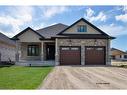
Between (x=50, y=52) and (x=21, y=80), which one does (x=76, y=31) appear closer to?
(x=50, y=52)

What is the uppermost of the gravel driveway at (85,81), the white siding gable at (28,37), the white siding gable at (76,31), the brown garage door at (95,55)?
the white siding gable at (76,31)

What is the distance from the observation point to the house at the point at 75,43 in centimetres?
2967

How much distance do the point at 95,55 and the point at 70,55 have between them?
291cm

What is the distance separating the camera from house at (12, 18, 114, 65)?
2967 cm

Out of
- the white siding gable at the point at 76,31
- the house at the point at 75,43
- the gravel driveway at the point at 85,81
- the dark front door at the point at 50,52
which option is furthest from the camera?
the dark front door at the point at 50,52

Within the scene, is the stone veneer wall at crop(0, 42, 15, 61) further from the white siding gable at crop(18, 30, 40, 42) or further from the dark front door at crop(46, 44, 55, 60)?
the dark front door at crop(46, 44, 55, 60)

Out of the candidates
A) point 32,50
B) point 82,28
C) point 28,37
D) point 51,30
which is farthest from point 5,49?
point 82,28

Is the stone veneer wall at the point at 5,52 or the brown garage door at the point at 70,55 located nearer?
the brown garage door at the point at 70,55

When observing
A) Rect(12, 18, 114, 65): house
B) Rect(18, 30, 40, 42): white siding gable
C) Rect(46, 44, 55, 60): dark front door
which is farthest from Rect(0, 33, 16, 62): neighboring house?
Rect(46, 44, 55, 60): dark front door

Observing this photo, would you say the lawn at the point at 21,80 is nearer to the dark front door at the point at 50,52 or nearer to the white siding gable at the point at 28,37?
the white siding gable at the point at 28,37

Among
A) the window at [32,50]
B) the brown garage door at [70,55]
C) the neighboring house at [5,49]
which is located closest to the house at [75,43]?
the brown garage door at [70,55]

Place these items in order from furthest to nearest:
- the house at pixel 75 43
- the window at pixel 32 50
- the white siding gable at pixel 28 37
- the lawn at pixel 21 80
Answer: the window at pixel 32 50
the white siding gable at pixel 28 37
the house at pixel 75 43
the lawn at pixel 21 80

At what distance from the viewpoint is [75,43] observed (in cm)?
2972
